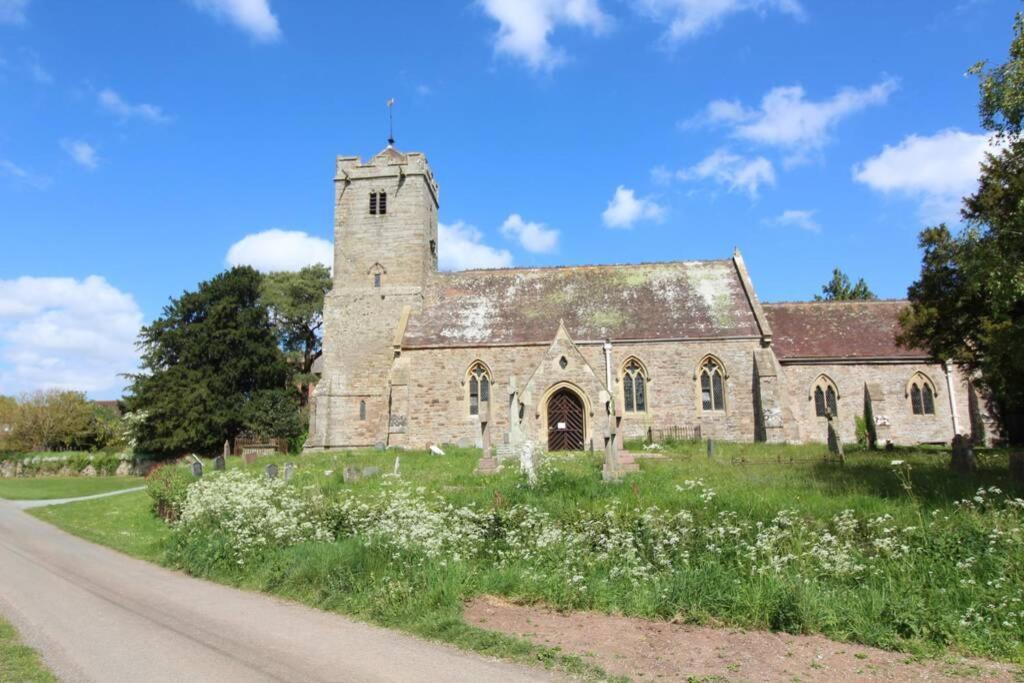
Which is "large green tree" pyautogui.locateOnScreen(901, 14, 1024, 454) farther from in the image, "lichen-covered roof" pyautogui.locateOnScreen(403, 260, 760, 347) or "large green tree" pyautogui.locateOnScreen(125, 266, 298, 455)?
"large green tree" pyautogui.locateOnScreen(125, 266, 298, 455)

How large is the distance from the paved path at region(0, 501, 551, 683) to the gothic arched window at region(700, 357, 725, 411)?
23.0m

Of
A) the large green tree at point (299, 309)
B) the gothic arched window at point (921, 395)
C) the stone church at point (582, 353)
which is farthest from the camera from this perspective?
the large green tree at point (299, 309)

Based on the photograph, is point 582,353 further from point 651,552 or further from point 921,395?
point 651,552

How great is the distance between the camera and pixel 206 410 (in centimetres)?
3966

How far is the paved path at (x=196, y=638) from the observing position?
6.12m

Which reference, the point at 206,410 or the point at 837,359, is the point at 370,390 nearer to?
the point at 206,410

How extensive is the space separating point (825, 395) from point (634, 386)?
9322mm

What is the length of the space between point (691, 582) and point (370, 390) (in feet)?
85.1

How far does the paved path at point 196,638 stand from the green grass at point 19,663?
0.13m

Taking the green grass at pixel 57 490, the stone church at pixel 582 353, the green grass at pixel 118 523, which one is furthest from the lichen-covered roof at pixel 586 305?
the green grass at pixel 57 490

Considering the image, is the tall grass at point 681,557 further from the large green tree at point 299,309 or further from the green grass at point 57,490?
the large green tree at point 299,309

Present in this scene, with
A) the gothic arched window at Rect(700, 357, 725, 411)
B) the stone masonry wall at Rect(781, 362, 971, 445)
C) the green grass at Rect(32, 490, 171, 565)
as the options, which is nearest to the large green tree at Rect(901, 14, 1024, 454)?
the stone masonry wall at Rect(781, 362, 971, 445)

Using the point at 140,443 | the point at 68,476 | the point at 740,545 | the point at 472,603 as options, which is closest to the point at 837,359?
the point at 740,545

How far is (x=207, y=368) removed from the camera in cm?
4109
